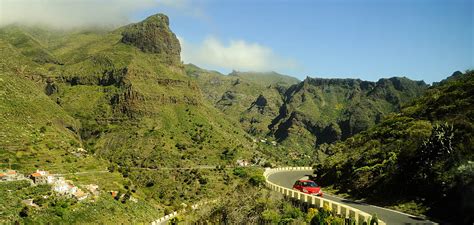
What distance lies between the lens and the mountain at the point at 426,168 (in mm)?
18484

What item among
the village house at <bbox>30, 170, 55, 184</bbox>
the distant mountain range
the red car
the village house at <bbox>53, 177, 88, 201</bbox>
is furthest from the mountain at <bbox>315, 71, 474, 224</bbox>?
the village house at <bbox>30, 170, 55, 184</bbox>

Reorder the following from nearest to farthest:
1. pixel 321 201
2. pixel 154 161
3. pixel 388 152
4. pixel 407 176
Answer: pixel 321 201 → pixel 407 176 → pixel 388 152 → pixel 154 161

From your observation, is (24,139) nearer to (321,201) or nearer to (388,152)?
(388,152)

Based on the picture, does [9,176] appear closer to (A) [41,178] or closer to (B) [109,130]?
(A) [41,178]

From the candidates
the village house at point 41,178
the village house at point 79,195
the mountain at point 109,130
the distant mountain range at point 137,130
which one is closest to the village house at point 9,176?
the village house at point 41,178

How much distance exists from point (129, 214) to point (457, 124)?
58.1 metres

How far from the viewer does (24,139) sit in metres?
82.2

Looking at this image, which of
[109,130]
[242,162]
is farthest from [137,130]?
[242,162]

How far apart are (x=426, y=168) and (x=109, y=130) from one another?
13447cm

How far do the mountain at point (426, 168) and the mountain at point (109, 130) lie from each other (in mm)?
44322

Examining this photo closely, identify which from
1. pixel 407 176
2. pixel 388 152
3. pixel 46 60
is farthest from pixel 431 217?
pixel 46 60

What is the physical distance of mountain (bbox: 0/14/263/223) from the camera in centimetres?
7756

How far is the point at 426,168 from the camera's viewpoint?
919 inches

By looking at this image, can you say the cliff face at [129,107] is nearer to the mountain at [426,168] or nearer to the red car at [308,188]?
the mountain at [426,168]
